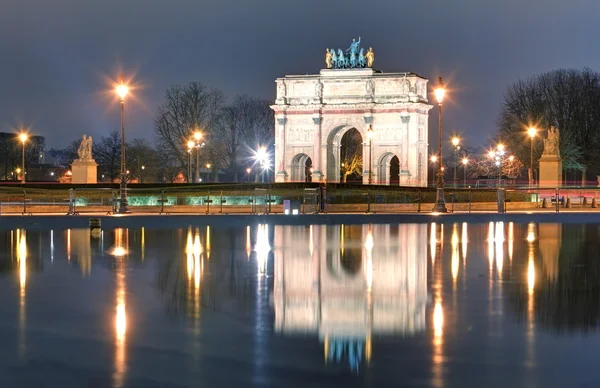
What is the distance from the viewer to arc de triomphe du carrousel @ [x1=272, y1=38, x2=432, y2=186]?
96312 millimetres

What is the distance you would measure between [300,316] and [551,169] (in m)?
50.3

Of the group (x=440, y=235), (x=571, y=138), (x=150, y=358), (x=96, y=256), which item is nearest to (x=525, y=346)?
(x=150, y=358)

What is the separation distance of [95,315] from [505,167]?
9880 cm

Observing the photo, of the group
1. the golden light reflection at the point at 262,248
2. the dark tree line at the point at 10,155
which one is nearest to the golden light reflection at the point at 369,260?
the golden light reflection at the point at 262,248

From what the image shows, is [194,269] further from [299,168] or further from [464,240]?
[299,168]

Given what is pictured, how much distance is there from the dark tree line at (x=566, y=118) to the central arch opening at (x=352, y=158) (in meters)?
20.2

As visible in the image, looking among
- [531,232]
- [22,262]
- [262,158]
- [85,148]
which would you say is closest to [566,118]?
[262,158]

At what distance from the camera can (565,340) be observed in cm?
1108

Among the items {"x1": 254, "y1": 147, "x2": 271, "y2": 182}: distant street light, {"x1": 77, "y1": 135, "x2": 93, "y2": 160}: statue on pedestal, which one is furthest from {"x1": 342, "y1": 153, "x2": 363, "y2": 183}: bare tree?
{"x1": 77, "y1": 135, "x2": 93, "y2": 160}: statue on pedestal

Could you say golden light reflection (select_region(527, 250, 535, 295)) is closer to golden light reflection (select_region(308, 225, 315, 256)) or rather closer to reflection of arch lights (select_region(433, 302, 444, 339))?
reflection of arch lights (select_region(433, 302, 444, 339))

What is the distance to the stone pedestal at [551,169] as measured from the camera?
60.2 m

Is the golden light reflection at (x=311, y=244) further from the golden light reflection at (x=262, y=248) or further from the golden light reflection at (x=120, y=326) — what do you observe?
the golden light reflection at (x=120, y=326)

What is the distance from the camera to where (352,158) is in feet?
377

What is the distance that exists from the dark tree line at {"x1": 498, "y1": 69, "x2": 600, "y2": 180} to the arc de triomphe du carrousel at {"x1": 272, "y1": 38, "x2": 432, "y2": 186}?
974 centimetres
